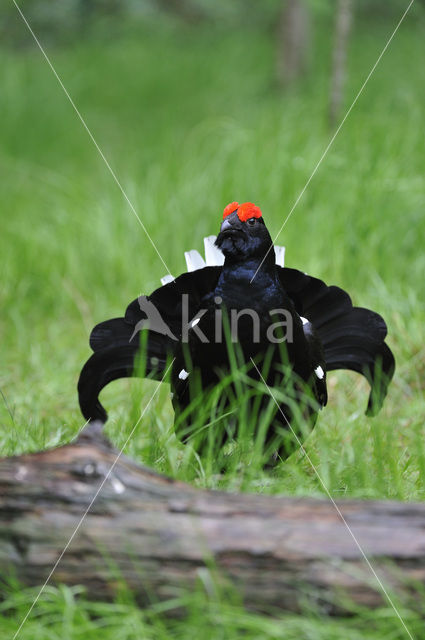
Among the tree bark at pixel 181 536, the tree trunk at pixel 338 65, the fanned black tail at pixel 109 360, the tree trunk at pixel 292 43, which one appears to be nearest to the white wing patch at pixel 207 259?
the fanned black tail at pixel 109 360

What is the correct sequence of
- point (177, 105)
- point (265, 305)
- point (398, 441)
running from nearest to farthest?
point (265, 305) < point (398, 441) < point (177, 105)

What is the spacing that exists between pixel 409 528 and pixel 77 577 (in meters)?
0.68

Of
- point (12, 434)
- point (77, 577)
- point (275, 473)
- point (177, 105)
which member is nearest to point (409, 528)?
point (77, 577)

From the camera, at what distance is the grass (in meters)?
2.10

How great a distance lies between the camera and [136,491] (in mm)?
1599

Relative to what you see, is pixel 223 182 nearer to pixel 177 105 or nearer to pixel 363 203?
pixel 363 203

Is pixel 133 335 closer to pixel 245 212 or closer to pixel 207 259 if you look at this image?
pixel 207 259

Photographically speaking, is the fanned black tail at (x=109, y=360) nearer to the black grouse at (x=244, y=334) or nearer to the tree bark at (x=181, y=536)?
the black grouse at (x=244, y=334)

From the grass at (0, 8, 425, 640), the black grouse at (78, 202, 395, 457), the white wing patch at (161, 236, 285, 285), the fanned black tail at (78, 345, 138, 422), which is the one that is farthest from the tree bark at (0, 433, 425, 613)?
the white wing patch at (161, 236, 285, 285)

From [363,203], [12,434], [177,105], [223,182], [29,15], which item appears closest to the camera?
[12,434]

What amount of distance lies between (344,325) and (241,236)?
22.3 inches

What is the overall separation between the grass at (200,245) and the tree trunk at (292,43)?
0.17 meters

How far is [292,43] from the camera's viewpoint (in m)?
7.75

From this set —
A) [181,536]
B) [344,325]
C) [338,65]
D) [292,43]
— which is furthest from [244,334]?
[292,43]
